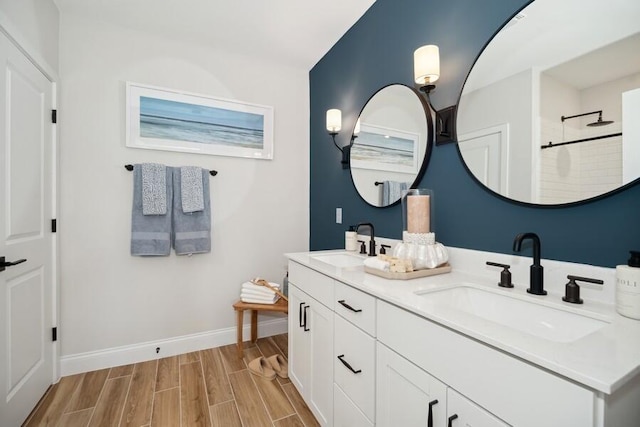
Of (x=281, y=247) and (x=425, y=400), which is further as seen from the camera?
(x=281, y=247)

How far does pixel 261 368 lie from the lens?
209 cm

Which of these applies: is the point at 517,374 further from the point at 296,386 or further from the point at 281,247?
the point at 281,247

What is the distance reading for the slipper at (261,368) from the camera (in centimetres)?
200

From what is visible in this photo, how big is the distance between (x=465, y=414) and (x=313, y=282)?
0.95m

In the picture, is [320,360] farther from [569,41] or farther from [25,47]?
[25,47]

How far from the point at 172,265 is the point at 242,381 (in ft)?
3.56

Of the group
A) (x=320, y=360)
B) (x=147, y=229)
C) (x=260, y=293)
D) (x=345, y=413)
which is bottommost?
(x=345, y=413)

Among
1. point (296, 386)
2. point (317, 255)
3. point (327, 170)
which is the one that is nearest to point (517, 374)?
point (317, 255)

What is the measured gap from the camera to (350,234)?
79.5 inches

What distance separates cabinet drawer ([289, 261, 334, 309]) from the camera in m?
1.42

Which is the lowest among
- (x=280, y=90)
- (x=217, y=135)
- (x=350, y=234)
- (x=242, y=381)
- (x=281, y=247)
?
(x=242, y=381)

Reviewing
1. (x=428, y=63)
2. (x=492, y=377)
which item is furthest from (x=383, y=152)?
(x=492, y=377)

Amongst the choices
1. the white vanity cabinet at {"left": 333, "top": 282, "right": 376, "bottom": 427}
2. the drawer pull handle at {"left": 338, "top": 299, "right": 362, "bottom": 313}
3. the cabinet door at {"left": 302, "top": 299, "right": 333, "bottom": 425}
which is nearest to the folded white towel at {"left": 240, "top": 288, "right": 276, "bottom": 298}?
the cabinet door at {"left": 302, "top": 299, "right": 333, "bottom": 425}

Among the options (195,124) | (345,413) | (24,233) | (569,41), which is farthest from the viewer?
(195,124)
